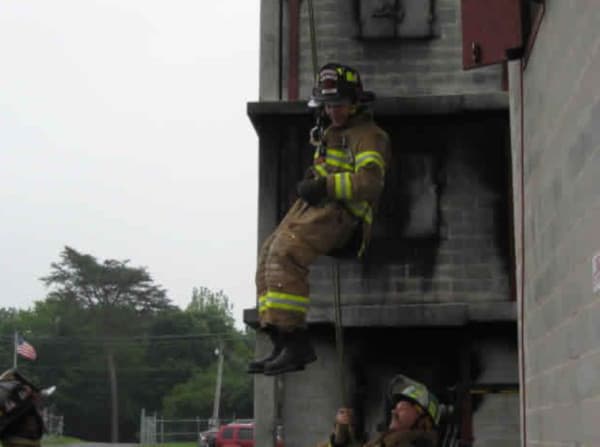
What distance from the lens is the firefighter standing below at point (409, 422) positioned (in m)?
5.04

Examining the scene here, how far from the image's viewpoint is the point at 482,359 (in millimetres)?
9391

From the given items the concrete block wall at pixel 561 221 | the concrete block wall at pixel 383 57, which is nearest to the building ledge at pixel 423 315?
the concrete block wall at pixel 383 57

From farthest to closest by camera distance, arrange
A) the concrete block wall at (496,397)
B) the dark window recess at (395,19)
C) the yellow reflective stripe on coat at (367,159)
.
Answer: the dark window recess at (395,19)
the concrete block wall at (496,397)
the yellow reflective stripe on coat at (367,159)

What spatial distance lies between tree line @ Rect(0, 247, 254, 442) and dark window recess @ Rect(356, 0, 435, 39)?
38.4 m

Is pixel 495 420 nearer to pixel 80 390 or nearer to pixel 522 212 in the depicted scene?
pixel 522 212

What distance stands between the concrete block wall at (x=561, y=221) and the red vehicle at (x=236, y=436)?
24400 millimetres

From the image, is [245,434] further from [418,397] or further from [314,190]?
[418,397]

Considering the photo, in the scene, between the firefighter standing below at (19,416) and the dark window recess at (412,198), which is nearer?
the firefighter standing below at (19,416)

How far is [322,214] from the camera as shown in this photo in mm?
5879

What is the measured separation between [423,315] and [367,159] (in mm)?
3741

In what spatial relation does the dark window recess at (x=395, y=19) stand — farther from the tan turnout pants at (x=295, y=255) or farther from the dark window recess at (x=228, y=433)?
the dark window recess at (x=228, y=433)

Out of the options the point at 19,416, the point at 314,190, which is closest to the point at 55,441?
the point at 19,416

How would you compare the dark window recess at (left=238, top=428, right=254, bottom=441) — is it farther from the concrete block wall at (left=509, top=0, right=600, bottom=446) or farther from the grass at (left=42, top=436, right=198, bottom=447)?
the concrete block wall at (left=509, top=0, right=600, bottom=446)

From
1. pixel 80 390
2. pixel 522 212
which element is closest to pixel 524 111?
pixel 522 212
